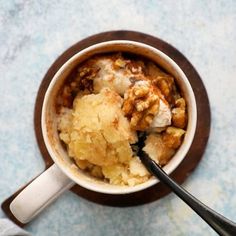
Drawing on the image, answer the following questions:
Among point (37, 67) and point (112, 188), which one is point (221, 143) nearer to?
point (112, 188)

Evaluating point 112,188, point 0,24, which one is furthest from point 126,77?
point 0,24

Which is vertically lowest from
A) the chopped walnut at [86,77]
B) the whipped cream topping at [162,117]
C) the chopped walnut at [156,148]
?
the chopped walnut at [156,148]

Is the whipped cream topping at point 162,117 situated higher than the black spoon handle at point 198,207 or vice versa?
the whipped cream topping at point 162,117

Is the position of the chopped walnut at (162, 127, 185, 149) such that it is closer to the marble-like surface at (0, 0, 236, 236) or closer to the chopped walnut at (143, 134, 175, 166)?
the chopped walnut at (143, 134, 175, 166)

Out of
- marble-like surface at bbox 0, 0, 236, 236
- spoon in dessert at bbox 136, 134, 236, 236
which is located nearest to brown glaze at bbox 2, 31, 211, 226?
marble-like surface at bbox 0, 0, 236, 236

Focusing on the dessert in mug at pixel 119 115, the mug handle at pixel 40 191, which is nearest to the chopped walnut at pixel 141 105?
the dessert in mug at pixel 119 115

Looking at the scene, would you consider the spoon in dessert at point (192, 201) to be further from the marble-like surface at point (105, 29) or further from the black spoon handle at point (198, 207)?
the marble-like surface at point (105, 29)

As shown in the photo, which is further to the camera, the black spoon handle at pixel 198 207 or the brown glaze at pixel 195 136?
the brown glaze at pixel 195 136
